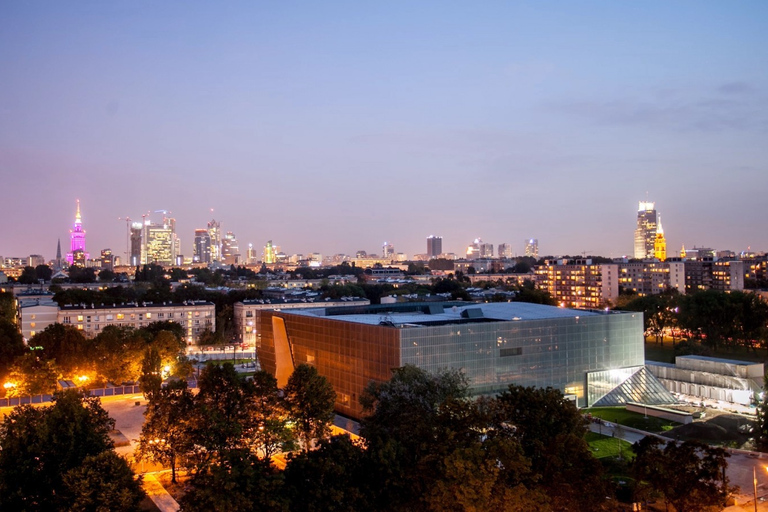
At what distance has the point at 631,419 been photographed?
40.1 meters

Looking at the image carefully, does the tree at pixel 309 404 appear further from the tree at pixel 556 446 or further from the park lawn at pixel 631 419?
the park lawn at pixel 631 419

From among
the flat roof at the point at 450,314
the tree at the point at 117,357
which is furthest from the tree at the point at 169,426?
the tree at the point at 117,357

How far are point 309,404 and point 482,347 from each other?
15.0m

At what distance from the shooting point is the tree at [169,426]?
27312mm

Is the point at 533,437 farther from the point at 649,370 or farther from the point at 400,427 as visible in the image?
the point at 649,370

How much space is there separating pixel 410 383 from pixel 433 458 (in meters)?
8.96

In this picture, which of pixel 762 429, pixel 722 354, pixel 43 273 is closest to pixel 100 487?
pixel 762 429

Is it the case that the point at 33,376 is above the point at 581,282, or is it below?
below

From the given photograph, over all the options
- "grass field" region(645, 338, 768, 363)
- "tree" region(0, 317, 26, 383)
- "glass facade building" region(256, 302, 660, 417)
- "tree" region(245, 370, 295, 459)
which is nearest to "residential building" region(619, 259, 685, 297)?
"grass field" region(645, 338, 768, 363)

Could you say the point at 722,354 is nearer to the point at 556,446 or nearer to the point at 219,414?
the point at 556,446

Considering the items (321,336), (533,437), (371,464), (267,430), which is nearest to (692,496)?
(533,437)

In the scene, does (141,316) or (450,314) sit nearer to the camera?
(450,314)

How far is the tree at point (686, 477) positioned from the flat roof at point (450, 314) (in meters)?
20.0

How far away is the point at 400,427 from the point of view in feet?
86.5
